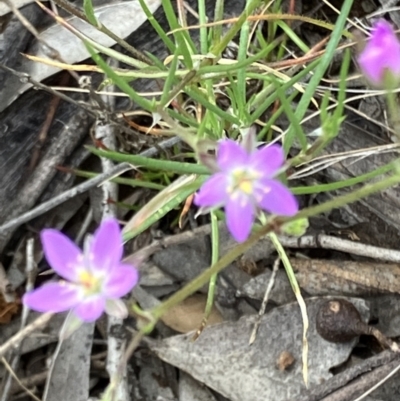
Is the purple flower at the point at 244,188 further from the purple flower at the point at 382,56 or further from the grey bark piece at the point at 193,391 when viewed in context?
the grey bark piece at the point at 193,391

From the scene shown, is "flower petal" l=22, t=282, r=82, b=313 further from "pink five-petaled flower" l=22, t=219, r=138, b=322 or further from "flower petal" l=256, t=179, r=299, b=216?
"flower petal" l=256, t=179, r=299, b=216

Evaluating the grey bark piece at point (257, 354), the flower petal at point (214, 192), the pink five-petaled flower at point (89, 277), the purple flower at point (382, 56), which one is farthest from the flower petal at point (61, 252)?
the grey bark piece at point (257, 354)

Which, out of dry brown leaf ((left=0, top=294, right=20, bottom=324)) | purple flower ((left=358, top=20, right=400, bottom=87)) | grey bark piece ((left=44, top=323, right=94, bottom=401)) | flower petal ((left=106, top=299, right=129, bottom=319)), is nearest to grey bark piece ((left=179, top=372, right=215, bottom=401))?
grey bark piece ((left=44, top=323, right=94, bottom=401))

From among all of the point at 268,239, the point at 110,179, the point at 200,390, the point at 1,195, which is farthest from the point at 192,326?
the point at 1,195

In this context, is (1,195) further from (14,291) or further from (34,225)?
(14,291)

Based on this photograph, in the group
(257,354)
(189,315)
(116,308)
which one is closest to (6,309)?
(189,315)
